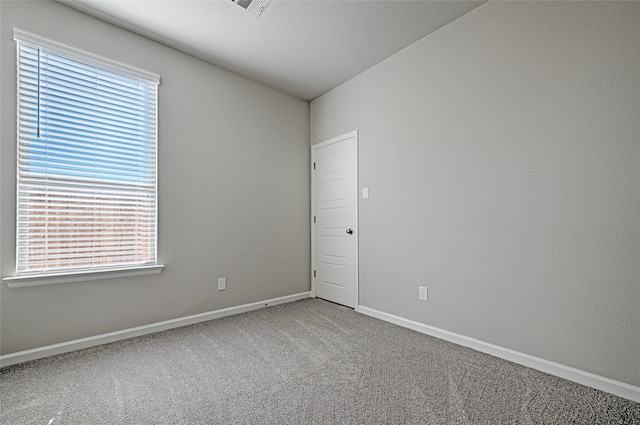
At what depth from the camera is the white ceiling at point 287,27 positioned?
237 centimetres

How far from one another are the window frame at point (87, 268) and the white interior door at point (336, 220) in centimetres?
194

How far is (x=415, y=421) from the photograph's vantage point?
151 centimetres

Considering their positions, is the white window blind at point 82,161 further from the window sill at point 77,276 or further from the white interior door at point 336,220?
the white interior door at point 336,220

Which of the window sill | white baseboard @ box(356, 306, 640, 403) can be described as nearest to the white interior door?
white baseboard @ box(356, 306, 640, 403)

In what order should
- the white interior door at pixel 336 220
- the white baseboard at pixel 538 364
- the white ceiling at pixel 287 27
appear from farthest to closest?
1. the white interior door at pixel 336 220
2. the white ceiling at pixel 287 27
3. the white baseboard at pixel 538 364

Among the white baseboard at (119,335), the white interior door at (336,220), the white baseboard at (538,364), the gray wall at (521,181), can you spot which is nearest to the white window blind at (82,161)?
the white baseboard at (119,335)

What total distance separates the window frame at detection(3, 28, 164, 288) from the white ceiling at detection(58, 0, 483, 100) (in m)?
0.35

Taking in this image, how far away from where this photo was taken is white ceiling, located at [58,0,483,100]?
2.37 meters

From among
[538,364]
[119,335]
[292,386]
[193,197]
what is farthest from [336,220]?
[119,335]

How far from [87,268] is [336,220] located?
2530 millimetres

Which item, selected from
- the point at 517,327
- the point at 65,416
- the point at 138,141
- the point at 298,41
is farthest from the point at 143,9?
the point at 517,327

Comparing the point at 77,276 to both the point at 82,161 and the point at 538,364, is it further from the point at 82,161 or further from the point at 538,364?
the point at 538,364

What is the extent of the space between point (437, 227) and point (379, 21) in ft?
6.11

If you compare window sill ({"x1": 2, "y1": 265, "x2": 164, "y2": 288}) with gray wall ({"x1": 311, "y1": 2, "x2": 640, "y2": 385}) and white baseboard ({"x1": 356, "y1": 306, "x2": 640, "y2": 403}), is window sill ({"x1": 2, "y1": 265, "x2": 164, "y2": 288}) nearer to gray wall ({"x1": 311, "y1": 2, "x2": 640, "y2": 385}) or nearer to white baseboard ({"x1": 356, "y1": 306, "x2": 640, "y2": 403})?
gray wall ({"x1": 311, "y1": 2, "x2": 640, "y2": 385})
